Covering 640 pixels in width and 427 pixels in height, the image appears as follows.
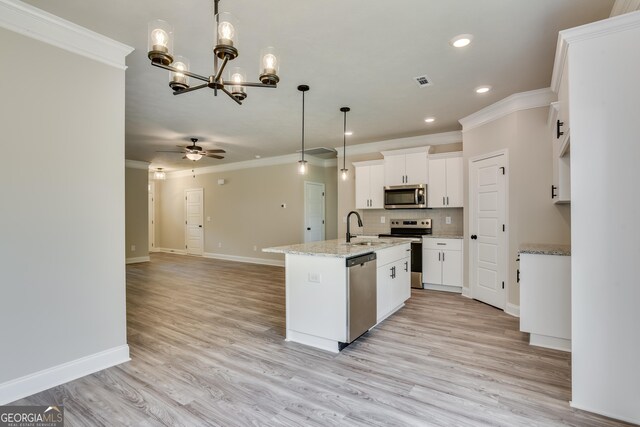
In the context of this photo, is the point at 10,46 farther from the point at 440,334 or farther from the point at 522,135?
the point at 522,135

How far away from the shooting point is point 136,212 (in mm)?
8203

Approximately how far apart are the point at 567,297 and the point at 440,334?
47.3 inches

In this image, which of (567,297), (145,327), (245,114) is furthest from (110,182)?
(567,297)

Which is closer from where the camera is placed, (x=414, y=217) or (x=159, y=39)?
(x=159, y=39)

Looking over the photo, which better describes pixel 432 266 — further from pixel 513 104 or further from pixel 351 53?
pixel 351 53

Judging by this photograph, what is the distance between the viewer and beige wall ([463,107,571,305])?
3781 mm

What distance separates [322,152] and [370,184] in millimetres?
2013

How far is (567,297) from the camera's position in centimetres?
283

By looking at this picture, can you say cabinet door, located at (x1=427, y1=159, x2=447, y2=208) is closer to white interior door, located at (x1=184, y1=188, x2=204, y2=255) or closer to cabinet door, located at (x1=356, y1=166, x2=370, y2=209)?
cabinet door, located at (x1=356, y1=166, x2=370, y2=209)

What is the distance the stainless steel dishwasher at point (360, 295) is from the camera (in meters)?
2.89

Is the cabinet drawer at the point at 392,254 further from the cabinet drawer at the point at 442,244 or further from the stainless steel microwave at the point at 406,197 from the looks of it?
the stainless steel microwave at the point at 406,197

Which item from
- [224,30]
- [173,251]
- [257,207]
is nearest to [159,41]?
[224,30]

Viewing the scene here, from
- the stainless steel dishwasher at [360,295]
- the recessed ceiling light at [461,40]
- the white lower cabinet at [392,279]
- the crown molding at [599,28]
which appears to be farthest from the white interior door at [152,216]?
the crown molding at [599,28]

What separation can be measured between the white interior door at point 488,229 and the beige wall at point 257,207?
4.09 metres
